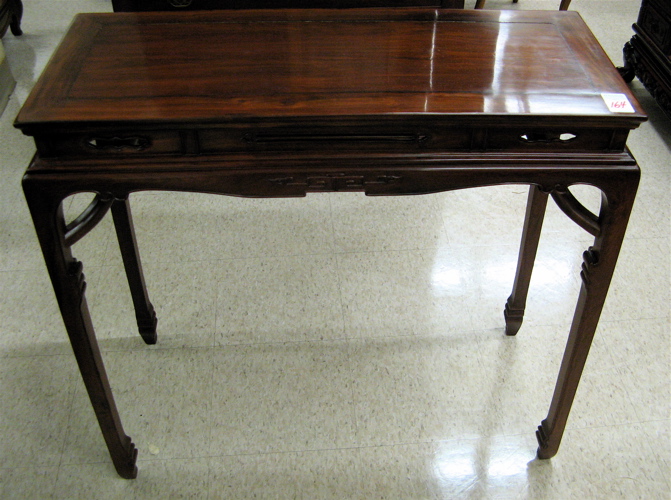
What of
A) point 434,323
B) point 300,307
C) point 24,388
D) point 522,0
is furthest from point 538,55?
point 522,0

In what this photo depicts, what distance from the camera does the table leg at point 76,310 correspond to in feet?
4.22

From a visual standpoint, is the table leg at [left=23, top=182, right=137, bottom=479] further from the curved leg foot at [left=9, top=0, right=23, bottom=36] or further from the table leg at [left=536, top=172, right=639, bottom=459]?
the curved leg foot at [left=9, top=0, right=23, bottom=36]

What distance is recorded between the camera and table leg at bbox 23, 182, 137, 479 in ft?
4.22

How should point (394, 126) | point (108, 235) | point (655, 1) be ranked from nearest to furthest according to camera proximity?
1. point (394, 126)
2. point (108, 235)
3. point (655, 1)

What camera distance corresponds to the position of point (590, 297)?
58.0 inches

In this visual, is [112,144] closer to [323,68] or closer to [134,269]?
[323,68]

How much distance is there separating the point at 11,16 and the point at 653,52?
3008 millimetres

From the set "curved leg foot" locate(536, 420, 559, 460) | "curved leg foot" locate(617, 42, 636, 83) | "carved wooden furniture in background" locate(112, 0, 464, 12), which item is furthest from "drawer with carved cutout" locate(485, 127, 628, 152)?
"curved leg foot" locate(617, 42, 636, 83)

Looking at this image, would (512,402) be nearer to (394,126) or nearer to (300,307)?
(300,307)

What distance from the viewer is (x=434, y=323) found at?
82.7 inches

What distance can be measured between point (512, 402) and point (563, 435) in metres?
0.15

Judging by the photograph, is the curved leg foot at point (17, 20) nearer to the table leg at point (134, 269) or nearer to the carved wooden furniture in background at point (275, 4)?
the carved wooden furniture in background at point (275, 4)

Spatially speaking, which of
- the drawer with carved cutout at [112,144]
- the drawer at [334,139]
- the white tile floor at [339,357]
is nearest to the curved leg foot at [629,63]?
the white tile floor at [339,357]

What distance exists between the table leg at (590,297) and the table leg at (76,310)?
3.37ft
